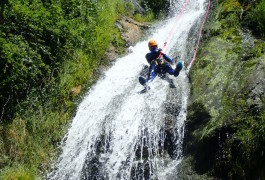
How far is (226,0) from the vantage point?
9547 millimetres

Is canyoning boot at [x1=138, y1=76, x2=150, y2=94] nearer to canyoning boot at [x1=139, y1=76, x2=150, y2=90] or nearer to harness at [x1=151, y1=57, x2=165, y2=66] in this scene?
canyoning boot at [x1=139, y1=76, x2=150, y2=90]

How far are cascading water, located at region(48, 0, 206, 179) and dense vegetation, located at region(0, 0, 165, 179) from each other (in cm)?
50

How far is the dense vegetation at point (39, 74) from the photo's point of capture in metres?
6.73

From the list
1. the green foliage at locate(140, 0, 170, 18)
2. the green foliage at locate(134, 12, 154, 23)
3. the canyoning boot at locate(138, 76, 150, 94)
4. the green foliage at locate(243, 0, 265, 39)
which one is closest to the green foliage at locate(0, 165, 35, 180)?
the canyoning boot at locate(138, 76, 150, 94)

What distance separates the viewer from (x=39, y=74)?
7887 mm

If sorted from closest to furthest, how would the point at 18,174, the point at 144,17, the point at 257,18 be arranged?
the point at 18,174 < the point at 257,18 < the point at 144,17

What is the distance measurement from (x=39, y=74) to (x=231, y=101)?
16.0 ft

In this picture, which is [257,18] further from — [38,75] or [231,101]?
[38,75]

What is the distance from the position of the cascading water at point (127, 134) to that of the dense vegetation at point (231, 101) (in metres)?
0.41

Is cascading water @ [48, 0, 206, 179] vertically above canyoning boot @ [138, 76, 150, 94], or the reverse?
canyoning boot @ [138, 76, 150, 94]

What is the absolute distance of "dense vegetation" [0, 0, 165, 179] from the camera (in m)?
6.73

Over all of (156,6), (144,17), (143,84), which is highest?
(156,6)

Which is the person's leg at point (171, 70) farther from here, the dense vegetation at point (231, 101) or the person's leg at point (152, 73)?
the dense vegetation at point (231, 101)

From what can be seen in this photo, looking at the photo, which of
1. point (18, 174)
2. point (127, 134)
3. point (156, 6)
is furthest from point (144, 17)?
point (18, 174)
